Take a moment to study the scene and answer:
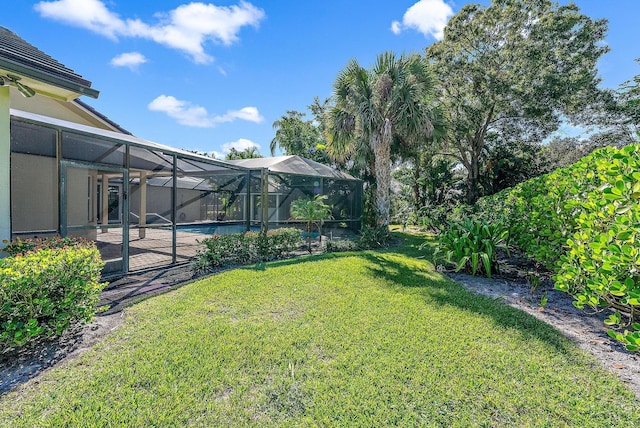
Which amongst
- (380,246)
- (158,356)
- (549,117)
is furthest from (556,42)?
(158,356)

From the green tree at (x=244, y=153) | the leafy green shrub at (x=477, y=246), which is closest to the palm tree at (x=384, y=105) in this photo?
the leafy green shrub at (x=477, y=246)

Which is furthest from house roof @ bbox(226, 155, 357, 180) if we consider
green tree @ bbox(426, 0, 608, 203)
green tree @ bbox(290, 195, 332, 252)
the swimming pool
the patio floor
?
green tree @ bbox(426, 0, 608, 203)

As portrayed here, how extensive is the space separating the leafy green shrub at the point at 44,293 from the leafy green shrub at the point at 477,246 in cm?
587

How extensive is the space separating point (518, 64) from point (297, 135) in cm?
1306

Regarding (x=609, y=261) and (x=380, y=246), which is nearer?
(x=609, y=261)

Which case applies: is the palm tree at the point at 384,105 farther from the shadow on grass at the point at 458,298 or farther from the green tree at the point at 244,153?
the green tree at the point at 244,153

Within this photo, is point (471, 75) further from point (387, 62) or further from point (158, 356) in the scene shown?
point (158, 356)

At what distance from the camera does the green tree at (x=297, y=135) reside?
2020 cm

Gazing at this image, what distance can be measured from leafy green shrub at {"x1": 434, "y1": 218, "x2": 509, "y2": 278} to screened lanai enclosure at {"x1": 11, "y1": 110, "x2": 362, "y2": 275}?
16.4 feet

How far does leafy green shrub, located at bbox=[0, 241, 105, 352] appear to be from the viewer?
2.48m

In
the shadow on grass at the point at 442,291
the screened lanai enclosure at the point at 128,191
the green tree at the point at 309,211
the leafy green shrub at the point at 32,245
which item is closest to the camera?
the shadow on grass at the point at 442,291

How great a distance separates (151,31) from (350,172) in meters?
10.0

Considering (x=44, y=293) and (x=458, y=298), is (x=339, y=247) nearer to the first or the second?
(x=458, y=298)

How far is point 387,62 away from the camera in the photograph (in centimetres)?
991
